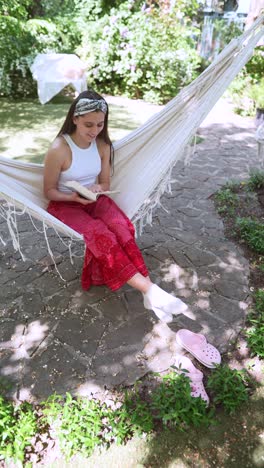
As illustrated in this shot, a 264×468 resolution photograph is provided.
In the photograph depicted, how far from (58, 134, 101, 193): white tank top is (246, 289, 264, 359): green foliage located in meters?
1.08

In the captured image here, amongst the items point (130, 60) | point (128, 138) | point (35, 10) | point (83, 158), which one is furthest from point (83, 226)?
point (35, 10)

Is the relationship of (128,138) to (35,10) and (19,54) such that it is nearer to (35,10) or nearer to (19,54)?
(19,54)

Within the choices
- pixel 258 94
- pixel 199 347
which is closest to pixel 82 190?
pixel 199 347

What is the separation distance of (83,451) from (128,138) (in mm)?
1480

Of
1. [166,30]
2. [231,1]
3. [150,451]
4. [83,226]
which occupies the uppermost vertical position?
[231,1]

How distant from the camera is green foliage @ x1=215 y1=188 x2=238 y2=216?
2.83 metres

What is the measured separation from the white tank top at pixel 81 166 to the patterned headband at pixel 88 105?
0.55 ft

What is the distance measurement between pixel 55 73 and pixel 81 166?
412 centimetres

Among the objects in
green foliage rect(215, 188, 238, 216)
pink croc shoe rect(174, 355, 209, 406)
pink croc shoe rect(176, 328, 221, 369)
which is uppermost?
green foliage rect(215, 188, 238, 216)

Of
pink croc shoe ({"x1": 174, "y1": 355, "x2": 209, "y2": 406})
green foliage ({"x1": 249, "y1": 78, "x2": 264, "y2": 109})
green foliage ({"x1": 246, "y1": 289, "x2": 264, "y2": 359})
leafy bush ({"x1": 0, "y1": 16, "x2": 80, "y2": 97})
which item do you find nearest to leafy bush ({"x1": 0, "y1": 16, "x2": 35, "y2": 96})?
leafy bush ({"x1": 0, "y1": 16, "x2": 80, "y2": 97})

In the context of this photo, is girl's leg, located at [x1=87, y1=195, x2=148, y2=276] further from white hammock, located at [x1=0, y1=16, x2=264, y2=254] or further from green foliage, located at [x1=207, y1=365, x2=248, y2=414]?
green foliage, located at [x1=207, y1=365, x2=248, y2=414]

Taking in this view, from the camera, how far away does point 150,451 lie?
133cm

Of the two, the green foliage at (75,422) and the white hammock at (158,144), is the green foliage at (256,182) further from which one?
the green foliage at (75,422)

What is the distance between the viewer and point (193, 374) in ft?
5.05
